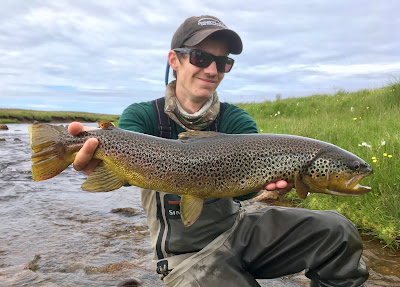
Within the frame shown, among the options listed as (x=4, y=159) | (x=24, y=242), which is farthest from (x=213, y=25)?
(x=4, y=159)

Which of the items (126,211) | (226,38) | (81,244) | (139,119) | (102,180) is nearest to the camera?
(102,180)

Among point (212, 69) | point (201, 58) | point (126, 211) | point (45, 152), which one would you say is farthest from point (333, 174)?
point (126, 211)

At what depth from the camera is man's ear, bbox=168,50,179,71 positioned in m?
3.57

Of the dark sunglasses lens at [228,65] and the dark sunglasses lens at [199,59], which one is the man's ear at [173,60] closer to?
the dark sunglasses lens at [199,59]

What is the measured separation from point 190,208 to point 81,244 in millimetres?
2823

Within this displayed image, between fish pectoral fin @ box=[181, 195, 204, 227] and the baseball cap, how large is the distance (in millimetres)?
1524

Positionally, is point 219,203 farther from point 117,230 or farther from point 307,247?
point 117,230

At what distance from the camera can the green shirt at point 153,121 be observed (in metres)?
3.24

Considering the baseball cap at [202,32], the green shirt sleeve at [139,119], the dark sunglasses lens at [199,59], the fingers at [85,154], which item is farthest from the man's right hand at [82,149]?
the baseball cap at [202,32]

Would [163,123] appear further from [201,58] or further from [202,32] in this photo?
[202,32]

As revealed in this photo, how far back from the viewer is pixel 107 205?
7051 mm

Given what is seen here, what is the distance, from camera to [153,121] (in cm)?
341

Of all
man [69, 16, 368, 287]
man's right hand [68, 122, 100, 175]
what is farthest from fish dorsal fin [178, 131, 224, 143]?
man's right hand [68, 122, 100, 175]

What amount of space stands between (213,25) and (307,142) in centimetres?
152
